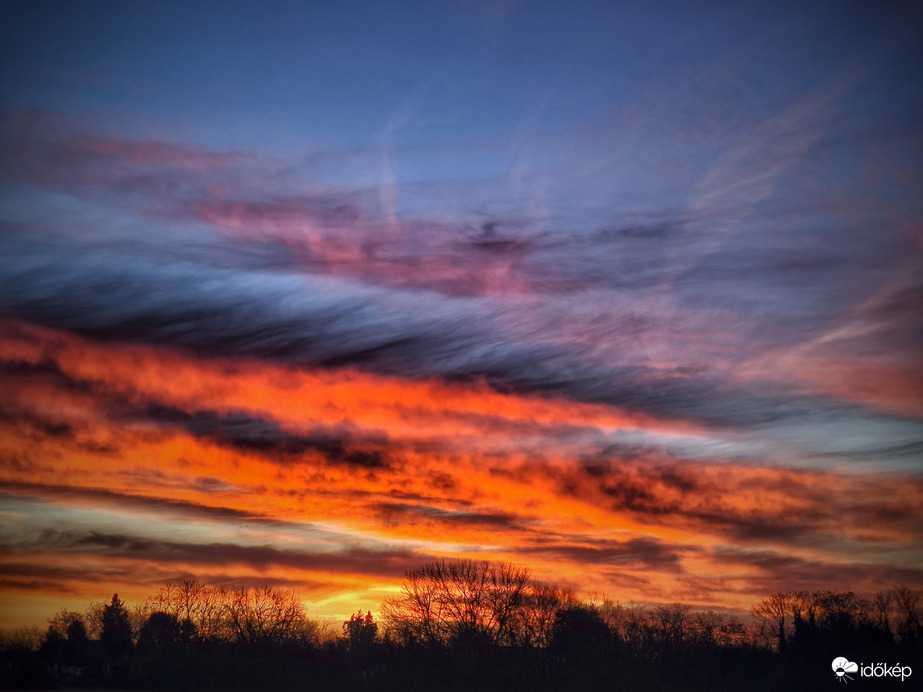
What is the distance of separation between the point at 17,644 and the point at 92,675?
13.6 m

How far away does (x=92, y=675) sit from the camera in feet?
369

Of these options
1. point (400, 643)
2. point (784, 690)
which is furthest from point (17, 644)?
point (784, 690)

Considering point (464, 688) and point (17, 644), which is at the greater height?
point (17, 644)

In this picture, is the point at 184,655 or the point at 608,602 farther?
the point at 608,602

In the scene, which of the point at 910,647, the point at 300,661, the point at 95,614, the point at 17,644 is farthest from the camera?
the point at 95,614

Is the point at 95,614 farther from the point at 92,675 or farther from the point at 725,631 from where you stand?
the point at 725,631

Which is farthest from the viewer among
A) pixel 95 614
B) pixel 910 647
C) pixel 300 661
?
pixel 95 614

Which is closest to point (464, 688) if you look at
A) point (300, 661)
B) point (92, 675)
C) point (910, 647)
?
point (300, 661)

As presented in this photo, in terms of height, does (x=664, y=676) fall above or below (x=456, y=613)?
below

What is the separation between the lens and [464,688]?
348 ft

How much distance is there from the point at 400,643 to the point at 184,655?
26.0 m

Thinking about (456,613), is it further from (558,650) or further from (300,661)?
(300,661)

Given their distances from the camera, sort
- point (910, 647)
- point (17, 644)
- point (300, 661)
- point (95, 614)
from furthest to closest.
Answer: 1. point (95, 614)
2. point (300, 661)
3. point (910, 647)
4. point (17, 644)

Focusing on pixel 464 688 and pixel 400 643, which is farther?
pixel 400 643
